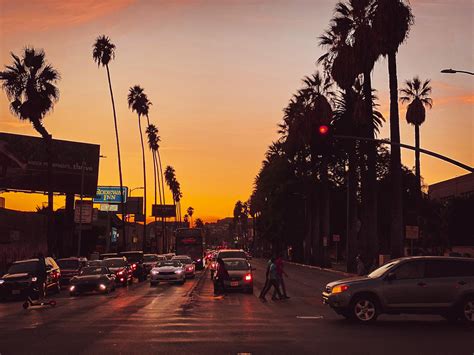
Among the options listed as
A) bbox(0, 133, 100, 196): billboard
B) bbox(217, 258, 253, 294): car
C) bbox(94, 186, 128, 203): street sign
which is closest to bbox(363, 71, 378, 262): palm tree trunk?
bbox(217, 258, 253, 294): car

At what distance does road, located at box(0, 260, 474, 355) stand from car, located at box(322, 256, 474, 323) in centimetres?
41

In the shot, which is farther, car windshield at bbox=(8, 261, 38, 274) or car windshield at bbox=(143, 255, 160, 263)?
car windshield at bbox=(143, 255, 160, 263)

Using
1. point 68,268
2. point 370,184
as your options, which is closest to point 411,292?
point 370,184

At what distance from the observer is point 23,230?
66312 mm

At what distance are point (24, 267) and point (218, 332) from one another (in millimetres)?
19063

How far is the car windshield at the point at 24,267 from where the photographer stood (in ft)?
101

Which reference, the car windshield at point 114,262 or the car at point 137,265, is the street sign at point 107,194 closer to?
the car at point 137,265

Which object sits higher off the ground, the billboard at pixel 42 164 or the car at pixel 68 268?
the billboard at pixel 42 164

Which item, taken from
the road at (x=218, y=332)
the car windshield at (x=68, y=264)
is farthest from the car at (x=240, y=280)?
the car windshield at (x=68, y=264)

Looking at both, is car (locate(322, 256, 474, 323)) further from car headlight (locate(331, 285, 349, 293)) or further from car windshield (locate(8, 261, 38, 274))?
car windshield (locate(8, 261, 38, 274))

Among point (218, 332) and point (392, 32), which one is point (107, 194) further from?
point (218, 332)

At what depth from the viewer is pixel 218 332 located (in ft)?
49.1

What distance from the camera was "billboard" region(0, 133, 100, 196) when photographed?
2832 inches

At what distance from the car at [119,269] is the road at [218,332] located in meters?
15.9
